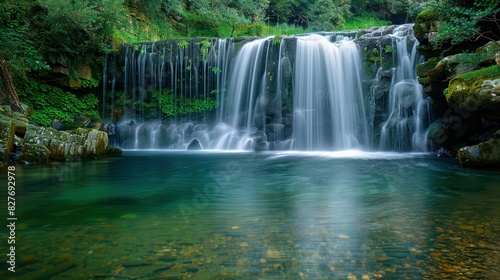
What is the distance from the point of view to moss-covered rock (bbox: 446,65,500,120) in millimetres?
7785

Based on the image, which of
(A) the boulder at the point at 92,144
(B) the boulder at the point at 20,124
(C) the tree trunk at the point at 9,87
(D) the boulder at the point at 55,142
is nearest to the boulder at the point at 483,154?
(A) the boulder at the point at 92,144

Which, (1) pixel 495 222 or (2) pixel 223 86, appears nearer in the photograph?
(1) pixel 495 222

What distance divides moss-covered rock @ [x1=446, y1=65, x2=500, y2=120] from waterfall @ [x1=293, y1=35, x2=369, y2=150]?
255 inches

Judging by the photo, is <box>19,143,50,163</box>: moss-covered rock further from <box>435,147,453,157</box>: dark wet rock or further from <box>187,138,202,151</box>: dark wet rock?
<box>435,147,453,157</box>: dark wet rock

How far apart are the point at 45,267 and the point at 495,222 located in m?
4.21

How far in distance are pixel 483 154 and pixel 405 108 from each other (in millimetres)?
5743

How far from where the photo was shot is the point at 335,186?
21.5 ft

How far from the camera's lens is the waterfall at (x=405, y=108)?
514 inches

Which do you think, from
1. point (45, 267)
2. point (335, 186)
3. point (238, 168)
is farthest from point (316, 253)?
point (238, 168)

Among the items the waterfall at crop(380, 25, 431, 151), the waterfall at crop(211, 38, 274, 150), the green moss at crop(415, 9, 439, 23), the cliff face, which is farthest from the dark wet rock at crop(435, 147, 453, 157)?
the waterfall at crop(211, 38, 274, 150)

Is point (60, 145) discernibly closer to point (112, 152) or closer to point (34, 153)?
point (34, 153)

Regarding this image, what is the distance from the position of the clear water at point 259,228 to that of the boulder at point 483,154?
828 millimetres

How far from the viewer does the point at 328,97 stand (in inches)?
Answer: 629

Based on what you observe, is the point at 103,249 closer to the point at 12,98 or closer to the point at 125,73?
the point at 12,98
